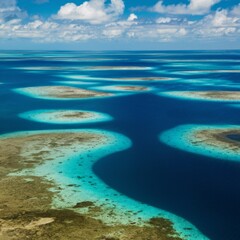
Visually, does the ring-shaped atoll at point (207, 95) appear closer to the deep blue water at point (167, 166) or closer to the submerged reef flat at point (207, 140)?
the deep blue water at point (167, 166)

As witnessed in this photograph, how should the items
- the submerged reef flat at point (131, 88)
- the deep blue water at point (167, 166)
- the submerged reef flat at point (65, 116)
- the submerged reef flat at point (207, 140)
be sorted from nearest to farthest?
the deep blue water at point (167, 166) → the submerged reef flat at point (207, 140) → the submerged reef flat at point (65, 116) → the submerged reef flat at point (131, 88)

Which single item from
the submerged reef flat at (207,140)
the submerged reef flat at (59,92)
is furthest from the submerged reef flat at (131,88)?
the submerged reef flat at (207,140)

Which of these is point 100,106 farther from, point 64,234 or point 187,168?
point 64,234

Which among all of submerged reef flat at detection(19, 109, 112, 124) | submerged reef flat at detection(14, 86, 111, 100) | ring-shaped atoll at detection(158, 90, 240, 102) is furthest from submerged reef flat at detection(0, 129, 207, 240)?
ring-shaped atoll at detection(158, 90, 240, 102)

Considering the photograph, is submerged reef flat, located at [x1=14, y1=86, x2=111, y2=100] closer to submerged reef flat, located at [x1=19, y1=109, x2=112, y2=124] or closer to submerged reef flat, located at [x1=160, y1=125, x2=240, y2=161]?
submerged reef flat, located at [x1=19, y1=109, x2=112, y2=124]

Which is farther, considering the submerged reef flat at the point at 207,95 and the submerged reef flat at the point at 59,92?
the submerged reef flat at the point at 59,92

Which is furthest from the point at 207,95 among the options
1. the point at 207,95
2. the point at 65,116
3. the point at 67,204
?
the point at 67,204

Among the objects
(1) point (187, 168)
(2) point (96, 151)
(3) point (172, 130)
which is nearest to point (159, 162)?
(1) point (187, 168)
